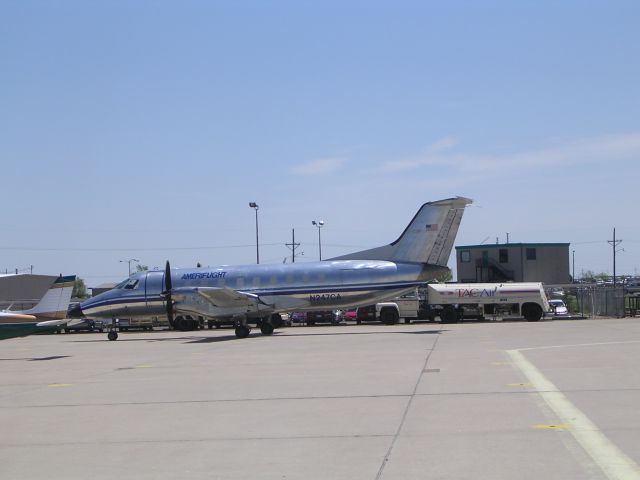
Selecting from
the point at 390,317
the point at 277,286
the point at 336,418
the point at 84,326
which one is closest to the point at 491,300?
the point at 390,317

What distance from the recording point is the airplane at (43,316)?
2547cm

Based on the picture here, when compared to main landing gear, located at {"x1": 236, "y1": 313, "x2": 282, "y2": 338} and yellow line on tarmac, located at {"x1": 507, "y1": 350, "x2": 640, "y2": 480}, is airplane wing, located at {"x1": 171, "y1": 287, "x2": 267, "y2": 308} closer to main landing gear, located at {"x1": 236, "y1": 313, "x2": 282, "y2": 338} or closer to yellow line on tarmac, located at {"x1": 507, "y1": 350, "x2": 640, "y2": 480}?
main landing gear, located at {"x1": 236, "y1": 313, "x2": 282, "y2": 338}

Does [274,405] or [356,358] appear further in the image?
[356,358]

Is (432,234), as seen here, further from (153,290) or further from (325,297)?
(153,290)

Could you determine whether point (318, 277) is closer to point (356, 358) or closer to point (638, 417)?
point (356, 358)

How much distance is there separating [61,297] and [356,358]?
1145 cm

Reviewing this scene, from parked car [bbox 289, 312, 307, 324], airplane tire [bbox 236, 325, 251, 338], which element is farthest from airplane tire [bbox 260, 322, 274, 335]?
parked car [bbox 289, 312, 307, 324]

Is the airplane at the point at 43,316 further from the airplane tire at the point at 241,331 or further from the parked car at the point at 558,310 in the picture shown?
the parked car at the point at 558,310

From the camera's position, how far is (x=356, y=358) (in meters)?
21.7

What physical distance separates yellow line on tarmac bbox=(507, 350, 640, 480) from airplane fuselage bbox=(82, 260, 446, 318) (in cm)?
2168

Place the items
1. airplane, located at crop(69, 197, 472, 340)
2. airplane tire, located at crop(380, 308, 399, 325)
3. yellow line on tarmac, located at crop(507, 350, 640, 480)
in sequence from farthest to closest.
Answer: airplane tire, located at crop(380, 308, 399, 325)
airplane, located at crop(69, 197, 472, 340)
yellow line on tarmac, located at crop(507, 350, 640, 480)

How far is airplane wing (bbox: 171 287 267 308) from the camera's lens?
34438 mm

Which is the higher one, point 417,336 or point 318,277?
point 318,277

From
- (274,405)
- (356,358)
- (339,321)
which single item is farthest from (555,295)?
(274,405)
